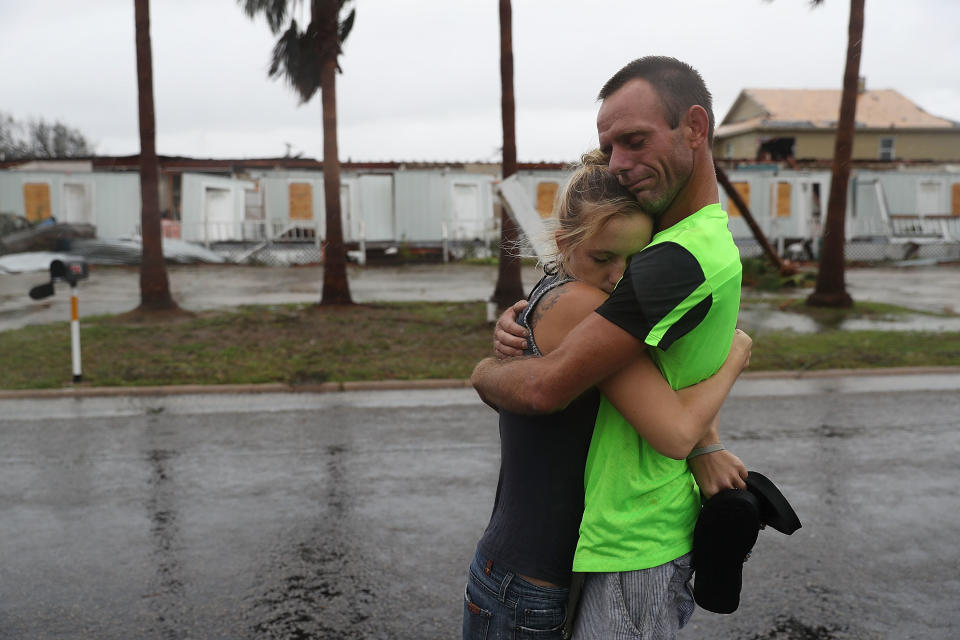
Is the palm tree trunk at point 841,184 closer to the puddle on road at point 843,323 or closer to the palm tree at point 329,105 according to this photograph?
the puddle on road at point 843,323

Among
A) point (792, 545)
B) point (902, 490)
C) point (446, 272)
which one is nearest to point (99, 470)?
point (792, 545)

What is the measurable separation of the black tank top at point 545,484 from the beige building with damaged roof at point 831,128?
132 feet

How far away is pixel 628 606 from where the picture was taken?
1.92 m

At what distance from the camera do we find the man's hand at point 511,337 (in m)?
1.98

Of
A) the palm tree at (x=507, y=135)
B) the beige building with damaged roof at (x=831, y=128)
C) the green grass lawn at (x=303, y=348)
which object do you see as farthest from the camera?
the beige building with damaged roof at (x=831, y=128)

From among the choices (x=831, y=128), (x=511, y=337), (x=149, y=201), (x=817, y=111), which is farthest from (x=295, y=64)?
(x=817, y=111)

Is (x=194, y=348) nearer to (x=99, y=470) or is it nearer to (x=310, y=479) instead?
(x=99, y=470)

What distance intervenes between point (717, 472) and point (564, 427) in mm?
359

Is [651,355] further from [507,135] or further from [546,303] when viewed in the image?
[507,135]

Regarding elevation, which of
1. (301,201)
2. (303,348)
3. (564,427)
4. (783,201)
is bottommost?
(303,348)

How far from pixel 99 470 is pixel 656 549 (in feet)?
19.8

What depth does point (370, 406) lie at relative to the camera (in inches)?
363

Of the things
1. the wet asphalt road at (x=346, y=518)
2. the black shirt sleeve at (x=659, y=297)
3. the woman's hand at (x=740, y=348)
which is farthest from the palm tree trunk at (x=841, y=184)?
the black shirt sleeve at (x=659, y=297)

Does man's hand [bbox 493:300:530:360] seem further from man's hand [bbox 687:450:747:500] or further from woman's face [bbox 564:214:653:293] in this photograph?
man's hand [bbox 687:450:747:500]
